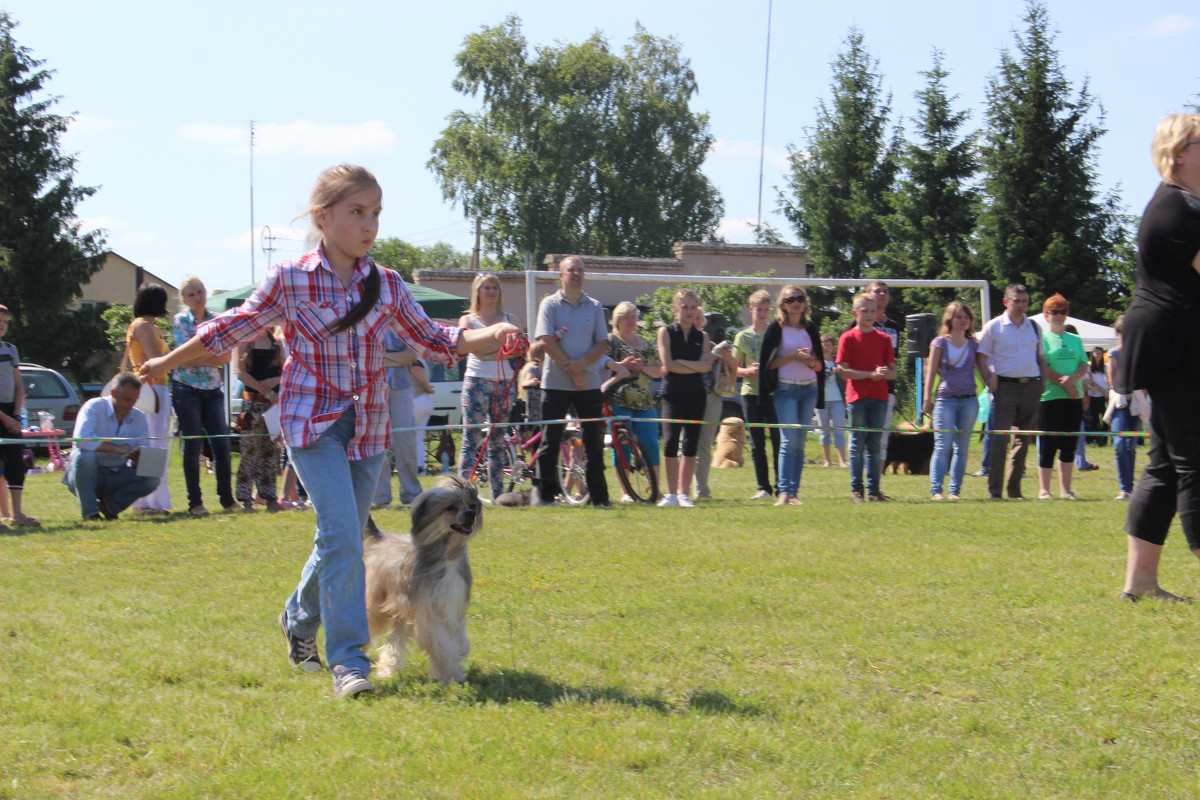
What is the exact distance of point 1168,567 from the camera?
280 inches

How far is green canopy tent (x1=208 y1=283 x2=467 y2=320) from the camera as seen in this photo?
1900 centimetres

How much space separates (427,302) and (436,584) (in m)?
15.4

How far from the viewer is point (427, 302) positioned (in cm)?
1973

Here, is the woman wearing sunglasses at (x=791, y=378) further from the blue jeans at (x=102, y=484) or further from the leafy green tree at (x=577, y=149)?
the leafy green tree at (x=577, y=149)

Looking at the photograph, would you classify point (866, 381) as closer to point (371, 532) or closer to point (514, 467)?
point (514, 467)

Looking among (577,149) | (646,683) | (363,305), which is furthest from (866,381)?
(577,149)

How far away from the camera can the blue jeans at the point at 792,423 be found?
1138 centimetres

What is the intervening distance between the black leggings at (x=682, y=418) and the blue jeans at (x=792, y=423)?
2.50 ft

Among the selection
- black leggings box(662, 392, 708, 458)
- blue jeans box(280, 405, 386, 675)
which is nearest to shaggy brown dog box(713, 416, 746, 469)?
black leggings box(662, 392, 708, 458)

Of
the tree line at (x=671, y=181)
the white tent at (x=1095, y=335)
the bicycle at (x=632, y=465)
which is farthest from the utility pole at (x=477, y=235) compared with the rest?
the bicycle at (x=632, y=465)

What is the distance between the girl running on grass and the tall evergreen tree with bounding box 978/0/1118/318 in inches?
1010

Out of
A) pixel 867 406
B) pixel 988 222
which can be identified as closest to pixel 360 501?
pixel 867 406

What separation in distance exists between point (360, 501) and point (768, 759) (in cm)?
180

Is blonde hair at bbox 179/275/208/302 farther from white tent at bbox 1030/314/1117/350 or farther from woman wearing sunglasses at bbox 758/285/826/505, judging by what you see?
white tent at bbox 1030/314/1117/350
